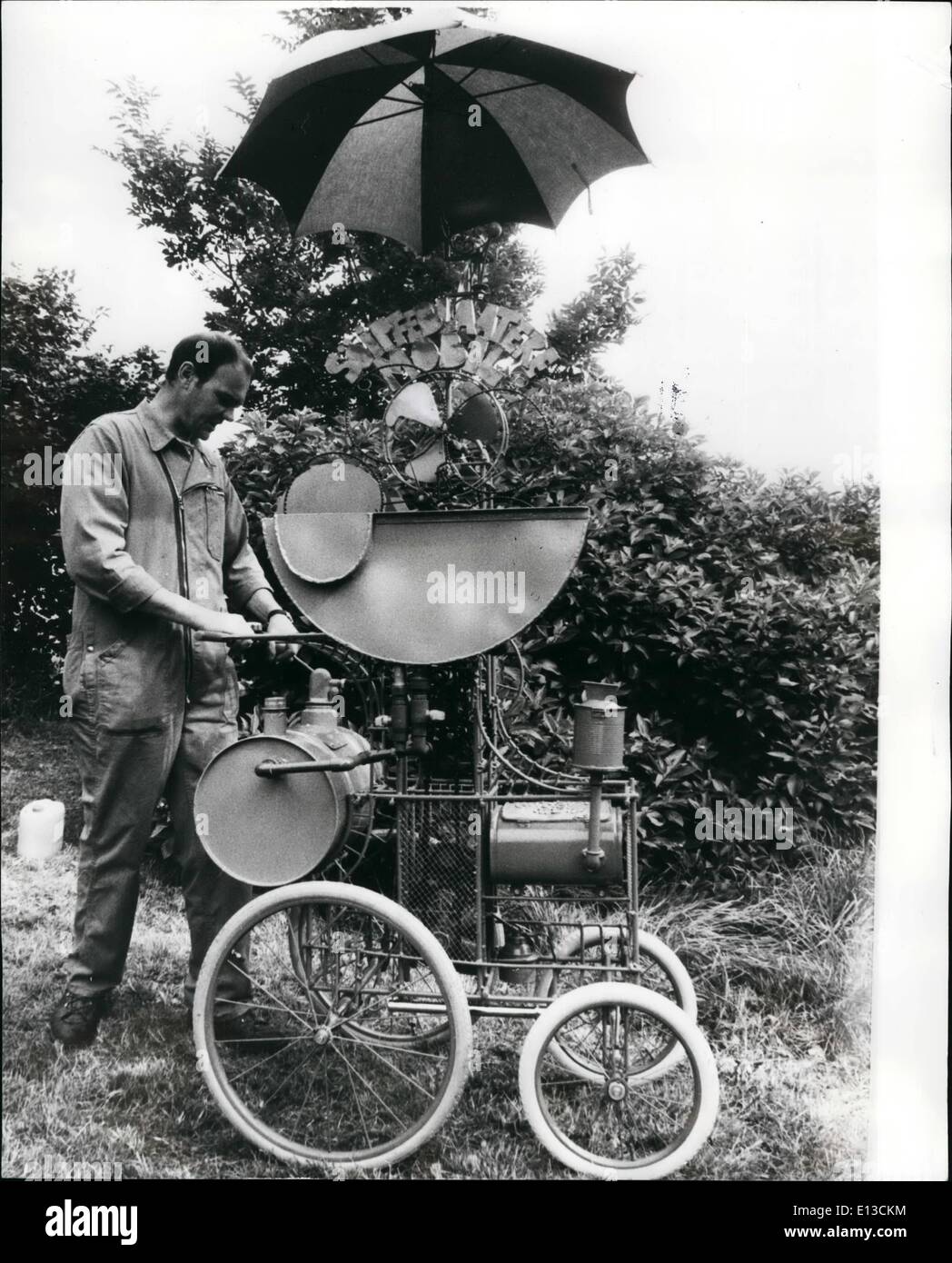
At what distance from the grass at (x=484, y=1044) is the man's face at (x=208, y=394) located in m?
1.20

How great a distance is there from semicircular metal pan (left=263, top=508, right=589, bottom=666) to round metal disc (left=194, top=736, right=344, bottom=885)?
363 mm

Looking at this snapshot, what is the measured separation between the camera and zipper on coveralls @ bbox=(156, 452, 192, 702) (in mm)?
2652

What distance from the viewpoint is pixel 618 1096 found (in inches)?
85.0

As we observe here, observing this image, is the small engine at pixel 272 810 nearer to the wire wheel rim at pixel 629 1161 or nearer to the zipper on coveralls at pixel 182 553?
the zipper on coveralls at pixel 182 553

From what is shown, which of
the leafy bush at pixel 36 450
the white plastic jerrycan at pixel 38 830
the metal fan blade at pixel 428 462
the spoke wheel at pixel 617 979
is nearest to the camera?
the spoke wheel at pixel 617 979

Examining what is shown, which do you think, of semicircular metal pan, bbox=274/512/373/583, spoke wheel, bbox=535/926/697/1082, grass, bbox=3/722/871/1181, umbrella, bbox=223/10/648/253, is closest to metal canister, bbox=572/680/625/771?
spoke wheel, bbox=535/926/697/1082

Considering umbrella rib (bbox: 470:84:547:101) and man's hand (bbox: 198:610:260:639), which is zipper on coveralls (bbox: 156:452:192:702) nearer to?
man's hand (bbox: 198:610:260:639)

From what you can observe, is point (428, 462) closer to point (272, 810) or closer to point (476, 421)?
point (476, 421)

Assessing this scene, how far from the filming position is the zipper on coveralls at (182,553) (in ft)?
8.70

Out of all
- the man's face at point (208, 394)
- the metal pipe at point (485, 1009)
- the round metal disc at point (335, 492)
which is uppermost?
the man's face at point (208, 394)

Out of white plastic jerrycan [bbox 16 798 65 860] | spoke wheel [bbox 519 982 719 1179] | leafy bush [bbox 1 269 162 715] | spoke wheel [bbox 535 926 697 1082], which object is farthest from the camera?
white plastic jerrycan [bbox 16 798 65 860]

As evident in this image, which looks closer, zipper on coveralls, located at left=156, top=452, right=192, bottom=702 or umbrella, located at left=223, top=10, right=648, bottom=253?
umbrella, located at left=223, top=10, right=648, bottom=253

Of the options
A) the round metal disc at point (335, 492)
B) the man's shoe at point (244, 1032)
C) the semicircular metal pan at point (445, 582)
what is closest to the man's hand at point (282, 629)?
the semicircular metal pan at point (445, 582)

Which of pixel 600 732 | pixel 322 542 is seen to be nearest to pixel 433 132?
pixel 322 542
